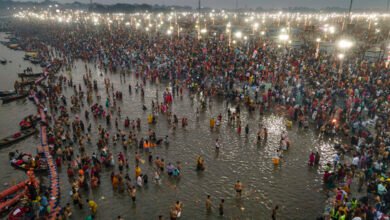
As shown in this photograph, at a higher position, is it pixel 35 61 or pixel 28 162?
pixel 35 61

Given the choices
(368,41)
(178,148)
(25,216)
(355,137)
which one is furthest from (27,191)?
(368,41)

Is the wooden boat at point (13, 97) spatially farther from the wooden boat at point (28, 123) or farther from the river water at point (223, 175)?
the wooden boat at point (28, 123)

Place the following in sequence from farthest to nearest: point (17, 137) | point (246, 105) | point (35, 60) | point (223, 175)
A: point (35, 60) < point (246, 105) < point (17, 137) < point (223, 175)

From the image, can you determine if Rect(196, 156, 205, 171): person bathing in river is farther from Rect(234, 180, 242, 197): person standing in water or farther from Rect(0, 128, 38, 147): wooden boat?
Rect(0, 128, 38, 147): wooden boat

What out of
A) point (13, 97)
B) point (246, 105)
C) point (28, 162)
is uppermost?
point (246, 105)

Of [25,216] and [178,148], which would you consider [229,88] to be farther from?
[25,216]

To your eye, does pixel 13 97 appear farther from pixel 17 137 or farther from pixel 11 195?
pixel 11 195

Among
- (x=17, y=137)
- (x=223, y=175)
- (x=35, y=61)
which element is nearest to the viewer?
(x=223, y=175)

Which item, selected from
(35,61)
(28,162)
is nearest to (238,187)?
(28,162)

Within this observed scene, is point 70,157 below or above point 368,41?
below
